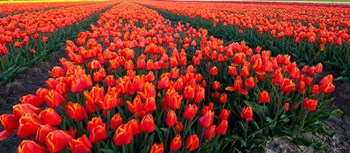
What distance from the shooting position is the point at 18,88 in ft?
18.4

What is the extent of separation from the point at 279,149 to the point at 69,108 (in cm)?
247

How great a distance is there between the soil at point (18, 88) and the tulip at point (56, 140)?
2.51 m

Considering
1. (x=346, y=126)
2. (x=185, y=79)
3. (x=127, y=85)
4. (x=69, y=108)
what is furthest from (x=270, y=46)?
(x=69, y=108)

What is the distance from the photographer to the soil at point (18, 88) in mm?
3807

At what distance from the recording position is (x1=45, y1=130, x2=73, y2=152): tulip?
5.18 ft

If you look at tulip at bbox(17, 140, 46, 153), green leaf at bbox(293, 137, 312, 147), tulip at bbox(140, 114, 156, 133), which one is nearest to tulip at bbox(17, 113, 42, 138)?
tulip at bbox(17, 140, 46, 153)

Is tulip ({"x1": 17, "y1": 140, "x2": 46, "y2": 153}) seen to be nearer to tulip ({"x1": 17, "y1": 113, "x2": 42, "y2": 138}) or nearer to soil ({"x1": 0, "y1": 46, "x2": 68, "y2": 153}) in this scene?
tulip ({"x1": 17, "y1": 113, "x2": 42, "y2": 138})

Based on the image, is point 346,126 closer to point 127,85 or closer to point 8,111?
point 127,85

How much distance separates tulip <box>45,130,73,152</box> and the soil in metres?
2.51

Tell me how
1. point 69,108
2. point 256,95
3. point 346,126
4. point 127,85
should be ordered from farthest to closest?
point 346,126 < point 256,95 < point 127,85 < point 69,108

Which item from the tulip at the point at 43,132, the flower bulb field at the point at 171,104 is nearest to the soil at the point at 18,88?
the flower bulb field at the point at 171,104

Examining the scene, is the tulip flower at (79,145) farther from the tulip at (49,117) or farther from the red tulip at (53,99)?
the red tulip at (53,99)

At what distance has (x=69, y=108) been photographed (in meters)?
2.03

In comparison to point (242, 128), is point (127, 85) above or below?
above
